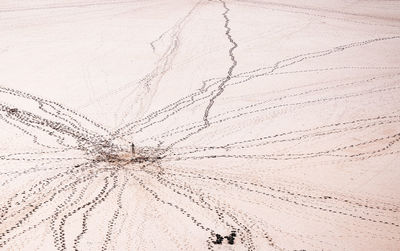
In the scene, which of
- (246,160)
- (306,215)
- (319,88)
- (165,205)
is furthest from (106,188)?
(319,88)

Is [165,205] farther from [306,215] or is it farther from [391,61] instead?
[391,61]

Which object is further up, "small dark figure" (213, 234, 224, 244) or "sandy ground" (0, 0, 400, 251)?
"sandy ground" (0, 0, 400, 251)

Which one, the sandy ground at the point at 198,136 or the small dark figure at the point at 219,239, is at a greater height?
the sandy ground at the point at 198,136

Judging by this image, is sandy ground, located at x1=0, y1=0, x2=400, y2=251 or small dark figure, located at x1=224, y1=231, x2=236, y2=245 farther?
sandy ground, located at x1=0, y1=0, x2=400, y2=251

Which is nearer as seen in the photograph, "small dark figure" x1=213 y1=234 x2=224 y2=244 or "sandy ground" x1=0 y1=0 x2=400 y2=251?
"small dark figure" x1=213 y1=234 x2=224 y2=244

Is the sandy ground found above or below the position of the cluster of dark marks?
above

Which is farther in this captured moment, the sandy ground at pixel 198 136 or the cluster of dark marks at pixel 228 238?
the sandy ground at pixel 198 136

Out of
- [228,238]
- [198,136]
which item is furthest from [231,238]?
[198,136]

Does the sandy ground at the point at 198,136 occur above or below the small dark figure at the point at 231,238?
above

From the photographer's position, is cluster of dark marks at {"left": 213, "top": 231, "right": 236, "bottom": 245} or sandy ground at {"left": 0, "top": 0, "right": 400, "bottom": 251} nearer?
cluster of dark marks at {"left": 213, "top": 231, "right": 236, "bottom": 245}
